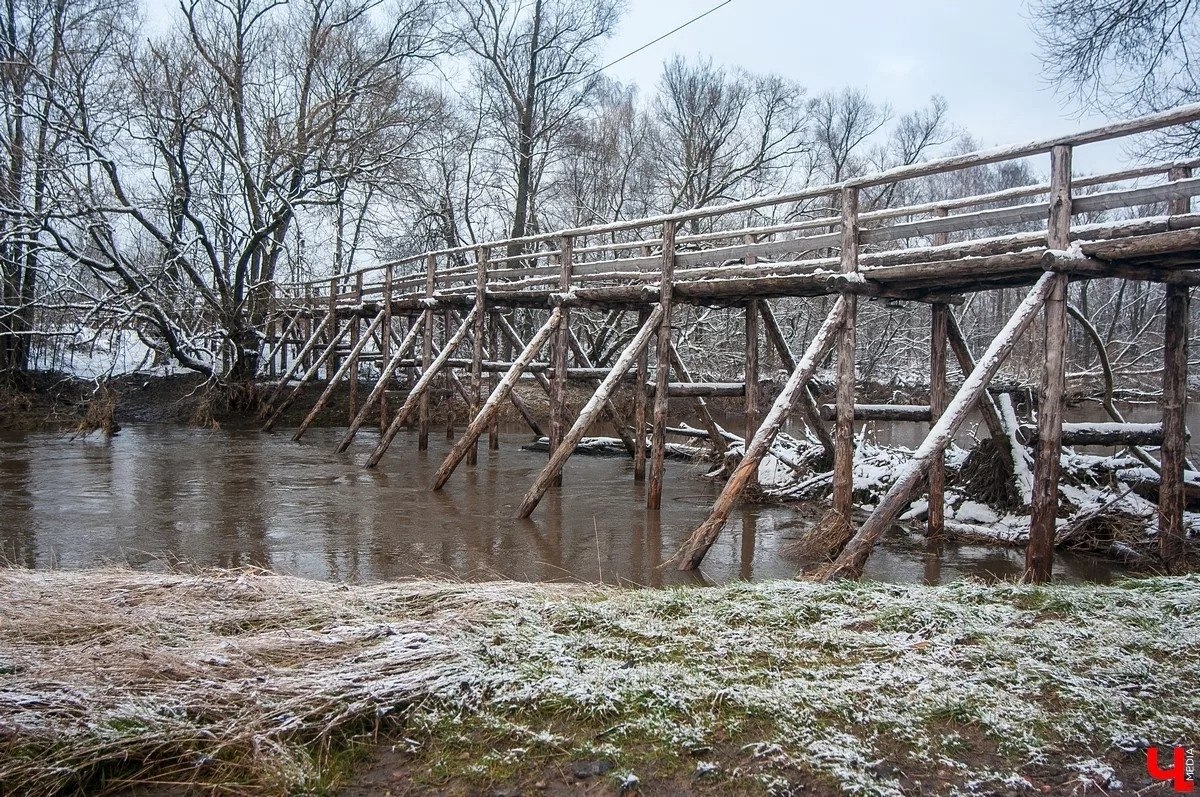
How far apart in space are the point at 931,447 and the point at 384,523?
6.05 meters

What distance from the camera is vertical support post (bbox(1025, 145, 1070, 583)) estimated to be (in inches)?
267

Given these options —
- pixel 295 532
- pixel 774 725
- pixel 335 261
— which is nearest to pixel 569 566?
pixel 295 532

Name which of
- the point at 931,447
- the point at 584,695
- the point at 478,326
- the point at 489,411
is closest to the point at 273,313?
the point at 478,326

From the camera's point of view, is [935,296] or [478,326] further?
[478,326]

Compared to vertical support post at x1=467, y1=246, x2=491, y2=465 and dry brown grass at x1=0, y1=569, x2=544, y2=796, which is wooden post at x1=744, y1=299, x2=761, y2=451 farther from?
dry brown grass at x1=0, y1=569, x2=544, y2=796

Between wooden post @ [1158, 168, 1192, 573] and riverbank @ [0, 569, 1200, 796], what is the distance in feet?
12.7

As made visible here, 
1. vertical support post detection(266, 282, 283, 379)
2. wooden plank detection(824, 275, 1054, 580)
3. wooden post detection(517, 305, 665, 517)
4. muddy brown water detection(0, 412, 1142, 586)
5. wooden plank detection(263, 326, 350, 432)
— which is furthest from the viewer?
vertical support post detection(266, 282, 283, 379)

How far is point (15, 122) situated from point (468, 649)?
2142cm

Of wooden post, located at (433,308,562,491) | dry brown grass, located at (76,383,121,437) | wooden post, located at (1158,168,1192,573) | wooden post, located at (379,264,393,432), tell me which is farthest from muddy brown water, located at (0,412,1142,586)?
wooden post, located at (379,264,393,432)

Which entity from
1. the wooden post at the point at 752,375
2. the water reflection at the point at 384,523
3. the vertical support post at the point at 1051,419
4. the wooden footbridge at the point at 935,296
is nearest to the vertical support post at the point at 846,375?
the wooden footbridge at the point at 935,296

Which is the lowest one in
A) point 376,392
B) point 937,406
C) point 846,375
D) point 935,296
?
point 937,406

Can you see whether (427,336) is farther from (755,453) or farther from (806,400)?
(755,453)

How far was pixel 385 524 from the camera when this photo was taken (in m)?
9.86

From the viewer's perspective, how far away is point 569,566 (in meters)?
7.99
